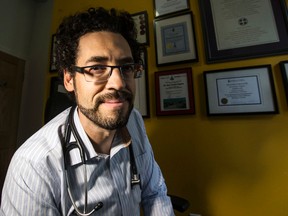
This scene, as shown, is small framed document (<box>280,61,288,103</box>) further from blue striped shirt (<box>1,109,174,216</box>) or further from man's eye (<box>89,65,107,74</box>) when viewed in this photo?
man's eye (<box>89,65,107,74</box>)

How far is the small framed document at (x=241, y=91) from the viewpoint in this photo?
3.11 ft

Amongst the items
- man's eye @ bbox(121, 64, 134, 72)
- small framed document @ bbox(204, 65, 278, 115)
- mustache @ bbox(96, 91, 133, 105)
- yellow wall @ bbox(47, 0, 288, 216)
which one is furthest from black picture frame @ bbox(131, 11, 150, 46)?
mustache @ bbox(96, 91, 133, 105)

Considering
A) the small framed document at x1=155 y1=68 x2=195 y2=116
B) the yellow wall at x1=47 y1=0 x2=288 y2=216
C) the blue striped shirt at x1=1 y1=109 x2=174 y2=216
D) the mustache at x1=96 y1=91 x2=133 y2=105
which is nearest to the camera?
the blue striped shirt at x1=1 y1=109 x2=174 y2=216

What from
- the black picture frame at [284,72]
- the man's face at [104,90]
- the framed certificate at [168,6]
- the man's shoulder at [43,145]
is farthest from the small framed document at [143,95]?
the black picture frame at [284,72]

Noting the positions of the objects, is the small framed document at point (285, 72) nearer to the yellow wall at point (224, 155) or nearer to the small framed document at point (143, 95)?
the yellow wall at point (224, 155)

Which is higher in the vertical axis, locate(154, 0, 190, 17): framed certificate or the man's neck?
locate(154, 0, 190, 17): framed certificate

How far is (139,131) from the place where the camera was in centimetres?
86

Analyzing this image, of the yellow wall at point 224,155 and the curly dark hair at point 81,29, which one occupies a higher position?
the curly dark hair at point 81,29

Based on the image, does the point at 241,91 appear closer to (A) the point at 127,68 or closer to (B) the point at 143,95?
(B) the point at 143,95

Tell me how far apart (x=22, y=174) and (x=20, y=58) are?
1.99 metres

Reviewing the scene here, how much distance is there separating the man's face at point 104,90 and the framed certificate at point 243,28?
693 millimetres

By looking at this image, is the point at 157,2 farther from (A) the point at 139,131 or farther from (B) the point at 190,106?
(A) the point at 139,131

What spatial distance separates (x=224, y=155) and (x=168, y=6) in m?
1.08

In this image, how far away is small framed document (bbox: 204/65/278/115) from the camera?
0.95 metres
